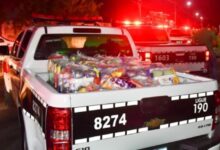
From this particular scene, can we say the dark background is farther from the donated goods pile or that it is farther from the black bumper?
the black bumper

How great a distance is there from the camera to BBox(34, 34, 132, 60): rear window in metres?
5.57

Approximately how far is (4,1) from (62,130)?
27514 mm

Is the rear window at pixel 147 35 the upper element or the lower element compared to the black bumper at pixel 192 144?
upper

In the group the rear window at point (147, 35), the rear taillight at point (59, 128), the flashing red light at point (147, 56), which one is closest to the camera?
the rear taillight at point (59, 128)

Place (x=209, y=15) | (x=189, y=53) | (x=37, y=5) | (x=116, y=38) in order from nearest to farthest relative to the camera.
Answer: (x=116, y=38) < (x=189, y=53) < (x=37, y=5) < (x=209, y=15)

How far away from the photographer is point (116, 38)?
237 inches

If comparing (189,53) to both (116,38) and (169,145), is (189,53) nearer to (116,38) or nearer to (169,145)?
(116,38)

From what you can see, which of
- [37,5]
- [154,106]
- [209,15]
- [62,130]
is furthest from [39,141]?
[209,15]

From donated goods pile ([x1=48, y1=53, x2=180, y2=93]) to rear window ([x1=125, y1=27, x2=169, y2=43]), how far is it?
8895 mm

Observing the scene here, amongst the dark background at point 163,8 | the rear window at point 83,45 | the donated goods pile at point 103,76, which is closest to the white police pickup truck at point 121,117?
the donated goods pile at point 103,76

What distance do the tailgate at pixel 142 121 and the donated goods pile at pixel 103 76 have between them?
35cm

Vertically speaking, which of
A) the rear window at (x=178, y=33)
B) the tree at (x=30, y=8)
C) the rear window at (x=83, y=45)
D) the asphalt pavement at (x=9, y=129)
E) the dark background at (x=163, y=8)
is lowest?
the asphalt pavement at (x=9, y=129)

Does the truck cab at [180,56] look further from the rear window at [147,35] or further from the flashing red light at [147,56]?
the rear window at [147,35]

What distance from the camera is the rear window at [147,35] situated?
13.3 metres
